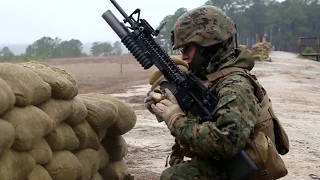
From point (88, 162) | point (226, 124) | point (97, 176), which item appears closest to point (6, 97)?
point (88, 162)

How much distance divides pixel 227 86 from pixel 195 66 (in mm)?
324

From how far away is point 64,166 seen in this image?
10.5 feet

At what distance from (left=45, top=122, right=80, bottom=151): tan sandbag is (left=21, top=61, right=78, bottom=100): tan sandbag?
0.19 m

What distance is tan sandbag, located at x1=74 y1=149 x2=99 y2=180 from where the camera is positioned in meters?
3.48

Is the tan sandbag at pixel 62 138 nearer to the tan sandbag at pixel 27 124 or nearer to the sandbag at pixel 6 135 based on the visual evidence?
the tan sandbag at pixel 27 124

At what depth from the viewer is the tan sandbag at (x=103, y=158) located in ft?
12.7

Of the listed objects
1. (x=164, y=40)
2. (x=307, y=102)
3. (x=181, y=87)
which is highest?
(x=181, y=87)

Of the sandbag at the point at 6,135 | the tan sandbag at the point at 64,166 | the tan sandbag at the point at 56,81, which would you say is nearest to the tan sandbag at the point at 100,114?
the tan sandbag at the point at 56,81

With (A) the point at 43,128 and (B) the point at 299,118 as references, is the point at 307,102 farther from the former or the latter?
(A) the point at 43,128

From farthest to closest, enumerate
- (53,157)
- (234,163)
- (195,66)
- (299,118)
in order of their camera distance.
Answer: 1. (299,118)
2. (53,157)
3. (195,66)
4. (234,163)

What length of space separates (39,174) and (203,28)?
1177mm

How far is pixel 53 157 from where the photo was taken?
318cm

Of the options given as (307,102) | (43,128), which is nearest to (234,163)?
(43,128)

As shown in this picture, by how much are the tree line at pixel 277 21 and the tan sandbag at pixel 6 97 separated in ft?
217
